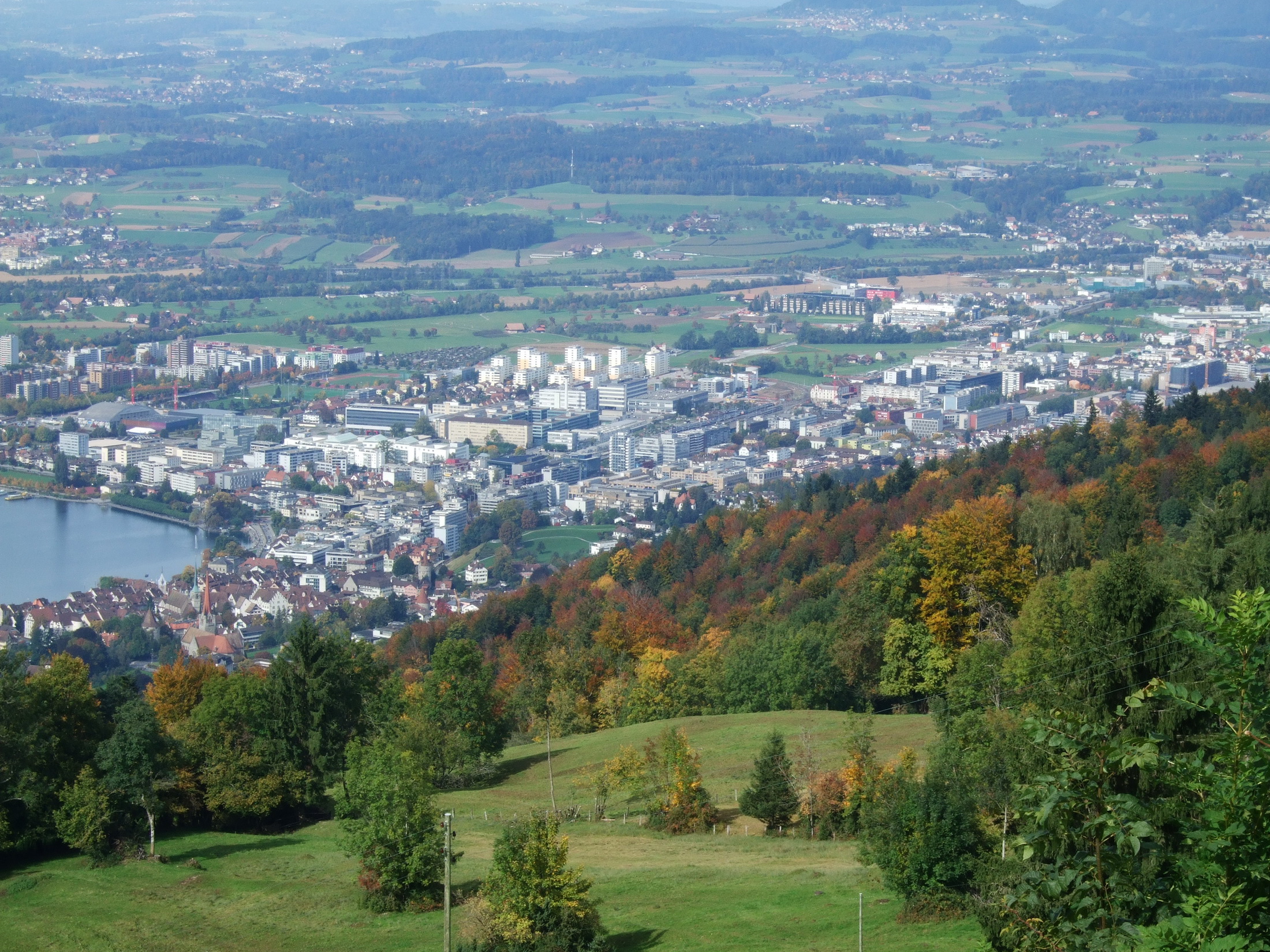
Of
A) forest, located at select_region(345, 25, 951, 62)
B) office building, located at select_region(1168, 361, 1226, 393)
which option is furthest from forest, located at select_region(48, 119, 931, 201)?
office building, located at select_region(1168, 361, 1226, 393)

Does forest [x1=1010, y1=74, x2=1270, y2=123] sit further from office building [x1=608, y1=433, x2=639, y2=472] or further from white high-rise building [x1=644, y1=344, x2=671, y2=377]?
office building [x1=608, y1=433, x2=639, y2=472]

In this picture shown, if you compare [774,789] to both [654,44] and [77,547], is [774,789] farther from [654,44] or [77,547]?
[654,44]

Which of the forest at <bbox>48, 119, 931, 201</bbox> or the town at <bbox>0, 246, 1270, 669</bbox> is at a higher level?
the forest at <bbox>48, 119, 931, 201</bbox>

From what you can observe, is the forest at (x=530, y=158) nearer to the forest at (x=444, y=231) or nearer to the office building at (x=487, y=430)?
the forest at (x=444, y=231)

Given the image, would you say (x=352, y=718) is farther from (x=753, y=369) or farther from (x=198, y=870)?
(x=753, y=369)

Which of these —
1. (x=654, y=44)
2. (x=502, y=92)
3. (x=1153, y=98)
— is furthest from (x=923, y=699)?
(x=654, y=44)

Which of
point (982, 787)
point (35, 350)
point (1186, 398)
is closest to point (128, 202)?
point (35, 350)

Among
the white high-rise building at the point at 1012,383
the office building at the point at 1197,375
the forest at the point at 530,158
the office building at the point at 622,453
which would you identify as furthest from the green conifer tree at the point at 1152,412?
the forest at the point at 530,158
